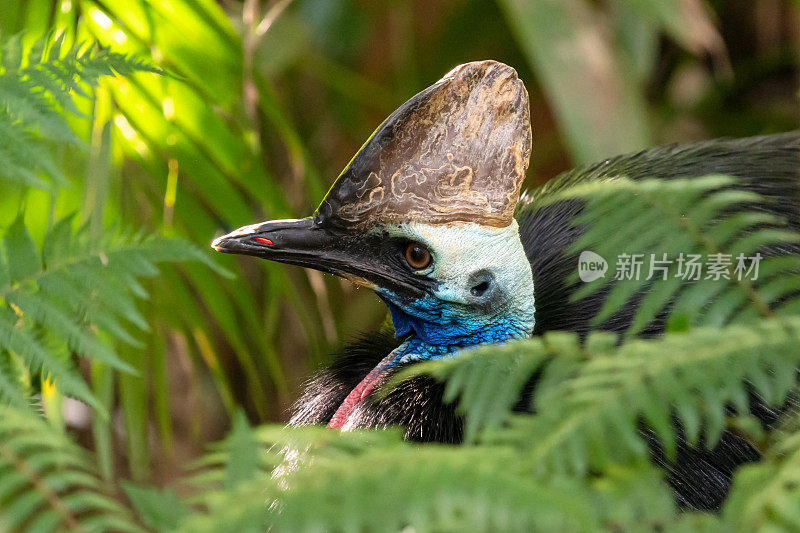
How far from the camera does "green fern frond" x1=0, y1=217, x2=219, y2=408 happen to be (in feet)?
2.69

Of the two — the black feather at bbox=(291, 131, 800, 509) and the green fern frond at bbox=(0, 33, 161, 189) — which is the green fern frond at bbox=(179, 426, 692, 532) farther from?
the black feather at bbox=(291, 131, 800, 509)

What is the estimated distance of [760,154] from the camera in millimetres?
1401

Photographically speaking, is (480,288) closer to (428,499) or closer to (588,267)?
(588,267)

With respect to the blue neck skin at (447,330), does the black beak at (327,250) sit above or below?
above

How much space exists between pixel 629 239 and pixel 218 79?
3.36 feet

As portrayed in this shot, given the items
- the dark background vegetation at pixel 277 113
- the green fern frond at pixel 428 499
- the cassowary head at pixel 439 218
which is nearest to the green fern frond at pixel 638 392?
the green fern frond at pixel 428 499

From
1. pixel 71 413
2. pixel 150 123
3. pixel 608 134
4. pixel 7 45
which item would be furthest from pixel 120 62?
pixel 71 413

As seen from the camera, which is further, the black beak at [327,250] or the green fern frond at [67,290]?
the black beak at [327,250]

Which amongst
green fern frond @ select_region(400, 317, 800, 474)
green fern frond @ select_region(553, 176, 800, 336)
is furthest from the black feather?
green fern frond @ select_region(400, 317, 800, 474)

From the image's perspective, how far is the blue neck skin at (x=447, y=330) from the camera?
1317 millimetres

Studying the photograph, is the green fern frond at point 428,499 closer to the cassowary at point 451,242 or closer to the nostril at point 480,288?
the cassowary at point 451,242

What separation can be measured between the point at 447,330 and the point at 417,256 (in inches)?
5.2

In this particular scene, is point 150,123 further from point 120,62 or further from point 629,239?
point 629,239

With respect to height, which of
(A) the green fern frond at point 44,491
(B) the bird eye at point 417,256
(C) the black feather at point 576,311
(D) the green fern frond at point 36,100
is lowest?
(C) the black feather at point 576,311
